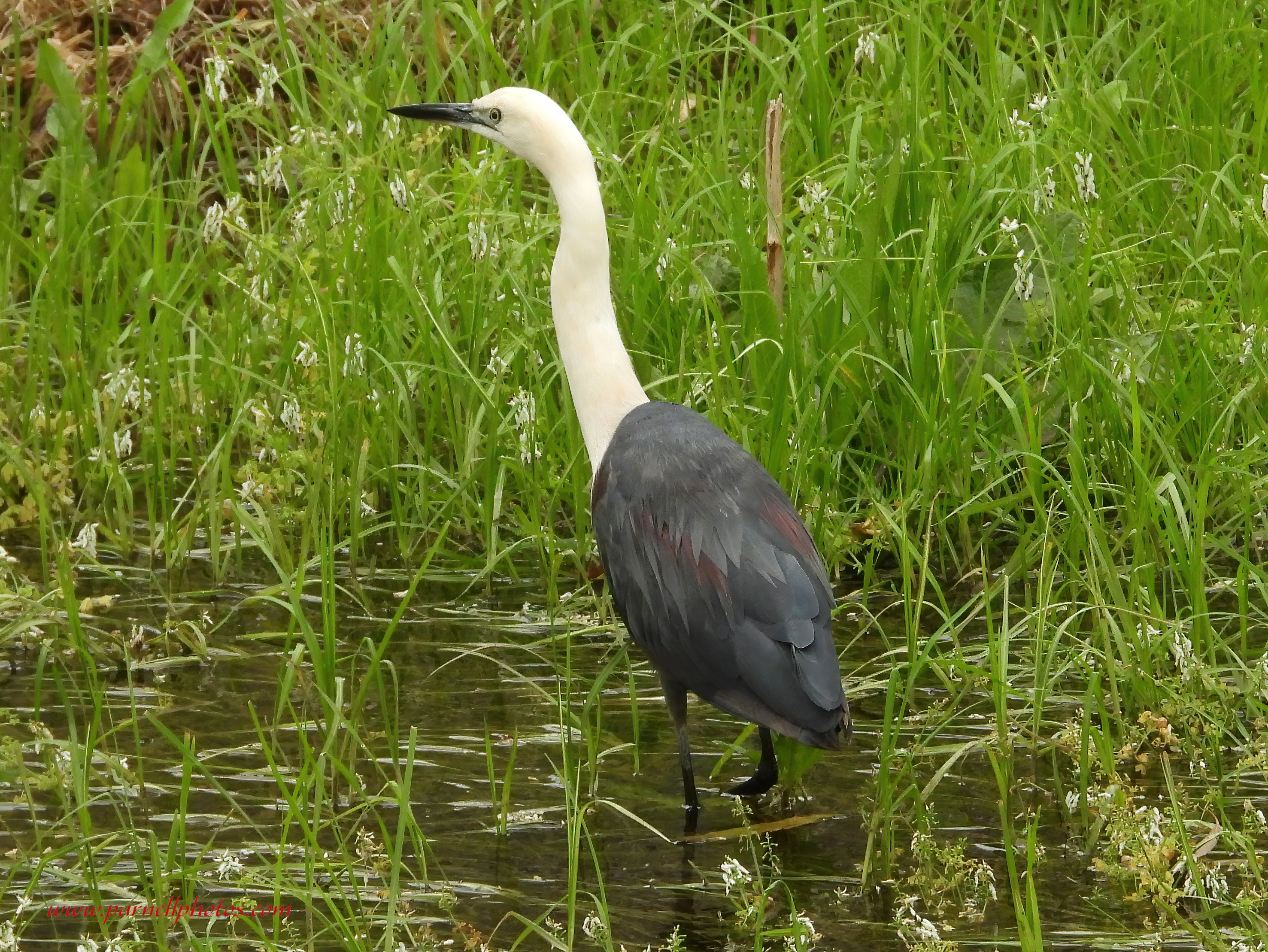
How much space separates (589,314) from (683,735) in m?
1.14

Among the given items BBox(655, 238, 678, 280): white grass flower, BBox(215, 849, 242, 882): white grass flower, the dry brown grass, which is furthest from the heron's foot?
the dry brown grass

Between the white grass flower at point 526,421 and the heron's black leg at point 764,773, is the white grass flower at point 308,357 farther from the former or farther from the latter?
the heron's black leg at point 764,773

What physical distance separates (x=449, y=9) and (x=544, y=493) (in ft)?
7.51

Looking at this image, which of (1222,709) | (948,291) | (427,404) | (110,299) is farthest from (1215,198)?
(110,299)

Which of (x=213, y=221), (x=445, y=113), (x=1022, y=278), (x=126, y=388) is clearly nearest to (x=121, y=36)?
(x=213, y=221)

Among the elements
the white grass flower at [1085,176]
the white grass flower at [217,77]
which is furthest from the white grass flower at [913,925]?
the white grass flower at [217,77]

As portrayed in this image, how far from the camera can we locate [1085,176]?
200 inches

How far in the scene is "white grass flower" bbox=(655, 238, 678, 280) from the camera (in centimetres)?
530

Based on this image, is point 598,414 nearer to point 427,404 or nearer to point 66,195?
point 427,404

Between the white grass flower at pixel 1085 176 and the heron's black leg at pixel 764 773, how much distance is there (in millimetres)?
2085

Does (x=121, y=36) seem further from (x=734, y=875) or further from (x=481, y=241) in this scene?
(x=734, y=875)

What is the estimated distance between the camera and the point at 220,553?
5199 mm

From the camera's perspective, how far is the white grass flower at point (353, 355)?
520 centimetres

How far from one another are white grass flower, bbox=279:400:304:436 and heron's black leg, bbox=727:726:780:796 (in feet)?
5.84
